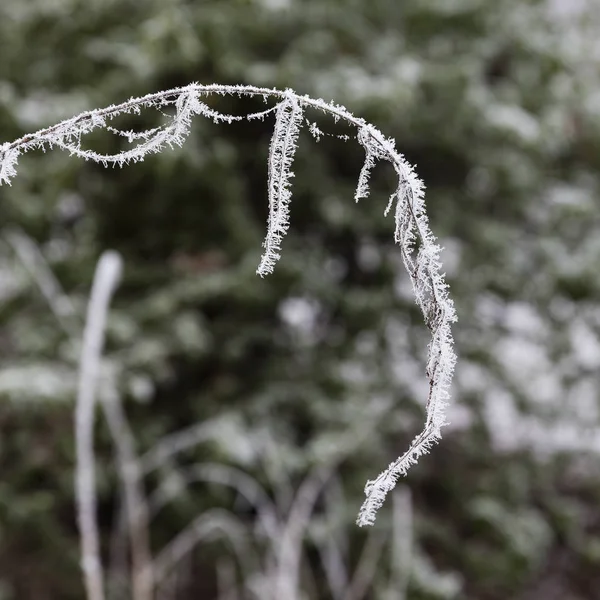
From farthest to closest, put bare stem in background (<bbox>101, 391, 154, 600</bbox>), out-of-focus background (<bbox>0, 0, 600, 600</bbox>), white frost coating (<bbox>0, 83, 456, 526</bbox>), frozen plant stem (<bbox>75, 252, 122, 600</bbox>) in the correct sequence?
1. out-of-focus background (<bbox>0, 0, 600, 600</bbox>)
2. bare stem in background (<bbox>101, 391, 154, 600</bbox>)
3. frozen plant stem (<bbox>75, 252, 122, 600</bbox>)
4. white frost coating (<bbox>0, 83, 456, 526</bbox>)

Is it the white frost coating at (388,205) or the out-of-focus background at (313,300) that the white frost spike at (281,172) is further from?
the out-of-focus background at (313,300)

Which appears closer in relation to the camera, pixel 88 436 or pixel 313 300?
pixel 88 436

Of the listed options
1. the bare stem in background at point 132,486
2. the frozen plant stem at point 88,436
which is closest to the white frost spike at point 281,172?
the frozen plant stem at point 88,436

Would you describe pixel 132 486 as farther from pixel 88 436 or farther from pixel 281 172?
pixel 281 172

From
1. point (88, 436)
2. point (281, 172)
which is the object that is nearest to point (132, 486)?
point (88, 436)

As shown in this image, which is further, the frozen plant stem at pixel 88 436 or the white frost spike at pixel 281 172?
the frozen plant stem at pixel 88 436

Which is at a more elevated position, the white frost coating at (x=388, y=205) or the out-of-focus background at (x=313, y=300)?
the out-of-focus background at (x=313, y=300)

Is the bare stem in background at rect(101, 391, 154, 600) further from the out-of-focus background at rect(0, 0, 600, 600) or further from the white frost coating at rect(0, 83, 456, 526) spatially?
the white frost coating at rect(0, 83, 456, 526)

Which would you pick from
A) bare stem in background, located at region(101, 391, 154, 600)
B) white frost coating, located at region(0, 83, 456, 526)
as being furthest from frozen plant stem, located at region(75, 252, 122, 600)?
white frost coating, located at region(0, 83, 456, 526)

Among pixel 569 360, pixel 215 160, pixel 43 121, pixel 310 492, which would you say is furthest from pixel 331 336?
pixel 43 121
